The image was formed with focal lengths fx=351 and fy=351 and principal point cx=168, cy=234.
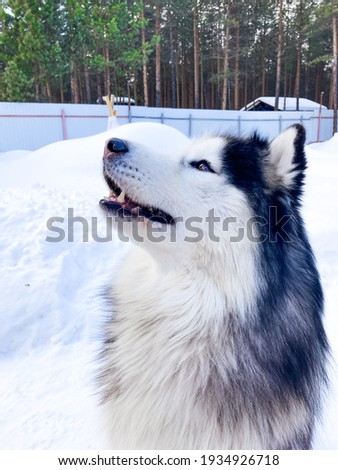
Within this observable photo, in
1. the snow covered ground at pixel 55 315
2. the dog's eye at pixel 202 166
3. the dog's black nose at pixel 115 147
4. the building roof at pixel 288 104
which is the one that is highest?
the building roof at pixel 288 104

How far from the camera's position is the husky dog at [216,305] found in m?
1.43

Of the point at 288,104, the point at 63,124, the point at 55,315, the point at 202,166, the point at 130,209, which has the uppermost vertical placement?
the point at 288,104

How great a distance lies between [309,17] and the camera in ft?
74.1

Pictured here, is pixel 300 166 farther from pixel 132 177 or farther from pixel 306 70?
pixel 306 70

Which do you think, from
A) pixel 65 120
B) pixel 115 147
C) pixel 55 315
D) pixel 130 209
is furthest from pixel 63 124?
pixel 130 209

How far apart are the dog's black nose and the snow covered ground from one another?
899mm

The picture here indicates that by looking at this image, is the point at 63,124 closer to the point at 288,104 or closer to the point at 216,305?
the point at 216,305

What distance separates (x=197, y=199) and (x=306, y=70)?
37.2 m

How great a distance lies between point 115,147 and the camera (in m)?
1.50

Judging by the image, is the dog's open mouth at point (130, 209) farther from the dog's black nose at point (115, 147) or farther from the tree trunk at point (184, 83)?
the tree trunk at point (184, 83)

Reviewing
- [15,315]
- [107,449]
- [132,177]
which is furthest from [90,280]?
[132,177]

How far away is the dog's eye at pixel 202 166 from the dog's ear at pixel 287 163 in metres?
0.26

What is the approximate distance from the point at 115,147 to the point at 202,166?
1.32ft

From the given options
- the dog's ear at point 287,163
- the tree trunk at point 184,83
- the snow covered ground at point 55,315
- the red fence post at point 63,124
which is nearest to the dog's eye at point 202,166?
the dog's ear at point 287,163
